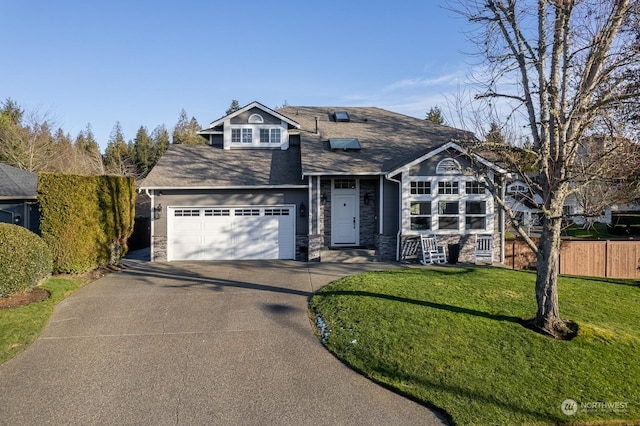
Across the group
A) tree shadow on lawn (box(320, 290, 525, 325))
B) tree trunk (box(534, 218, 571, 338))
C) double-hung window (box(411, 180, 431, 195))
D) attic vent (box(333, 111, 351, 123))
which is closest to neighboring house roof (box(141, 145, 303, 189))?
attic vent (box(333, 111, 351, 123))

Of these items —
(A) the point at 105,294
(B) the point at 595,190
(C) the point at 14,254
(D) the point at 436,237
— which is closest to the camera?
(C) the point at 14,254

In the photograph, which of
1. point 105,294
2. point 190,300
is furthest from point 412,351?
point 105,294

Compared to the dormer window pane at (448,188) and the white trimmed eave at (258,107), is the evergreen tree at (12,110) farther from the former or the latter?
the dormer window pane at (448,188)

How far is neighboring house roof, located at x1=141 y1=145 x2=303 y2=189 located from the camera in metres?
13.5

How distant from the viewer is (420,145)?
15438mm

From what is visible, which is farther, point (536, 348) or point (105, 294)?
point (105, 294)

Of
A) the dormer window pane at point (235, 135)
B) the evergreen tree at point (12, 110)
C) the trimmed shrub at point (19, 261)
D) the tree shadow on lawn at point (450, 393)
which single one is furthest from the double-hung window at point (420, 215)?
the evergreen tree at point (12, 110)

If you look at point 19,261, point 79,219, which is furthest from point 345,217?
point 19,261

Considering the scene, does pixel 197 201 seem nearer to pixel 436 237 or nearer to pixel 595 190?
pixel 436 237

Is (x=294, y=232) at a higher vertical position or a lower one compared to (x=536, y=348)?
higher

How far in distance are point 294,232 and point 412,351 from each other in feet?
28.4

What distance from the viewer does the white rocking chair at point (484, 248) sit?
1276cm

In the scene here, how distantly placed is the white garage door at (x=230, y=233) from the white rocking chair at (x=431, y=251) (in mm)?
4686

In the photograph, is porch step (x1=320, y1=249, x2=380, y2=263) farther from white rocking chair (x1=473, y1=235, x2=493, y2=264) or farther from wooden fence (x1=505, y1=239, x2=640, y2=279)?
wooden fence (x1=505, y1=239, x2=640, y2=279)
